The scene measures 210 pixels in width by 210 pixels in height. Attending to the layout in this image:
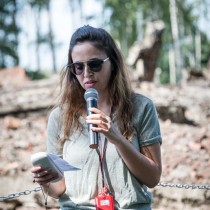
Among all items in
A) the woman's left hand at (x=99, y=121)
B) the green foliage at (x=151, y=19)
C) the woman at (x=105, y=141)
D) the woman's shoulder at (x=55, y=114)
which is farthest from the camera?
the green foliage at (x=151, y=19)

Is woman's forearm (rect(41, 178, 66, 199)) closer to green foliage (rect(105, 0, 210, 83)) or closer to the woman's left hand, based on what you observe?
the woman's left hand

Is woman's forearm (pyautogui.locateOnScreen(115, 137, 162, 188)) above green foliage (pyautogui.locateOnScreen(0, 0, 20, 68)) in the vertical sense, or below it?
below

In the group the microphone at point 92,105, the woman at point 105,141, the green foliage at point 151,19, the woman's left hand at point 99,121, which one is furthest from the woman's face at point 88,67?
the green foliage at point 151,19

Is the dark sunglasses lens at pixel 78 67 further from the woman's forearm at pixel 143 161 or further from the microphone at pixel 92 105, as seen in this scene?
Answer: the woman's forearm at pixel 143 161

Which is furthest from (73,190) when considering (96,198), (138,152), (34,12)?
(34,12)

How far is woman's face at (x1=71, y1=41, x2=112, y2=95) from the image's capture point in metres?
2.08

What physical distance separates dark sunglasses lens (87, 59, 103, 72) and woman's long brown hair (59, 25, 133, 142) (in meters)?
0.11

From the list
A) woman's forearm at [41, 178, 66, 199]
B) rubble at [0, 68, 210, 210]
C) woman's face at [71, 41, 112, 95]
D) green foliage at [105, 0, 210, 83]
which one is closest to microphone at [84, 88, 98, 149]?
woman's face at [71, 41, 112, 95]

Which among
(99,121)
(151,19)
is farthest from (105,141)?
(151,19)

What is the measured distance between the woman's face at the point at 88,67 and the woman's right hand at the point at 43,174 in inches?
20.7

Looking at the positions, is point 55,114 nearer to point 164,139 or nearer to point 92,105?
point 92,105

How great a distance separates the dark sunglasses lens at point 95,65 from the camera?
2.07 metres

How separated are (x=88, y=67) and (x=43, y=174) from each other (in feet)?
2.11

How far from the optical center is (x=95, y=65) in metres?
2.07
